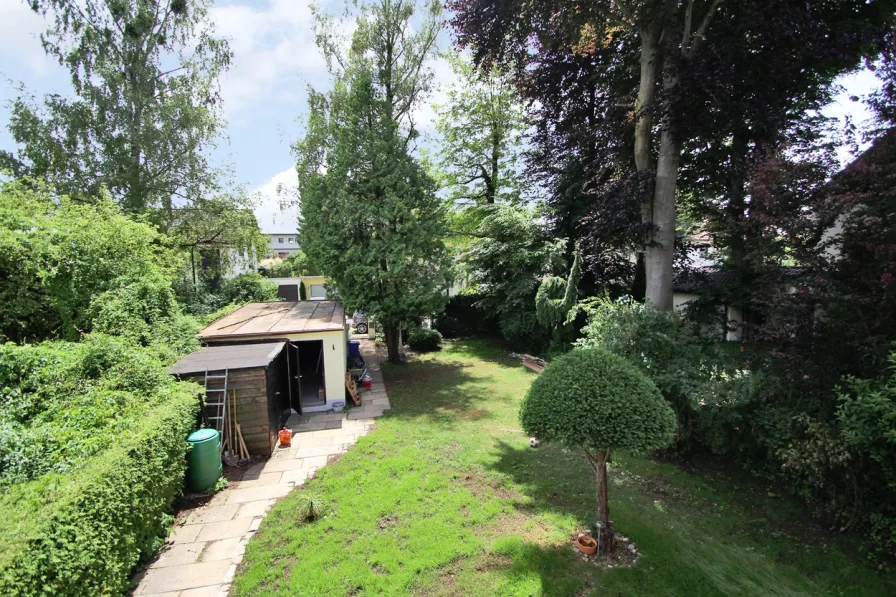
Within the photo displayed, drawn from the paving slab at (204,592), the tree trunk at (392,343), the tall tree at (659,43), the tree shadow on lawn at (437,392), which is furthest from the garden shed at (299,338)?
the tall tree at (659,43)

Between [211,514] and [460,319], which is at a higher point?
[460,319]

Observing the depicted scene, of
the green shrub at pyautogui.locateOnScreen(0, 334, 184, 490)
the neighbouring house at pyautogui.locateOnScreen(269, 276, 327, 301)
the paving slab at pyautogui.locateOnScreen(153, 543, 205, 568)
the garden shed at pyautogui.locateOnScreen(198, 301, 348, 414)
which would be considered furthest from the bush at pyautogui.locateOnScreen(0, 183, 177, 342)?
the neighbouring house at pyautogui.locateOnScreen(269, 276, 327, 301)

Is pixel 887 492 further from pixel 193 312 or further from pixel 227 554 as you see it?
pixel 193 312

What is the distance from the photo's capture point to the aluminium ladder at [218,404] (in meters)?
6.85

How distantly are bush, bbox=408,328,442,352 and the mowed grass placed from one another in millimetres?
9165

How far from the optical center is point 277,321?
11016 millimetres

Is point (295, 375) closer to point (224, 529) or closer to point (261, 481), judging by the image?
point (261, 481)

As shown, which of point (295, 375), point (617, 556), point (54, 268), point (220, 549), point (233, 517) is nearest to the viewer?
point (617, 556)

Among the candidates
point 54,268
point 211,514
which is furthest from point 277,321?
point 211,514

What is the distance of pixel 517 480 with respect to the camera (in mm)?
6457

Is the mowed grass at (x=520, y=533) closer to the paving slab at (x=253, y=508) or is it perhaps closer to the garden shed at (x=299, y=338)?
the paving slab at (x=253, y=508)

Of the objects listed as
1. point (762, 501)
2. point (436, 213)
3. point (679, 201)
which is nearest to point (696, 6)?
point (679, 201)

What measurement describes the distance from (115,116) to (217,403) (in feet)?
47.5

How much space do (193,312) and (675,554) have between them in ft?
55.4
